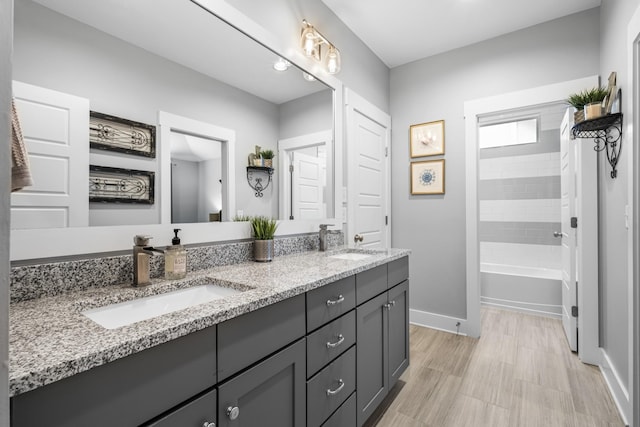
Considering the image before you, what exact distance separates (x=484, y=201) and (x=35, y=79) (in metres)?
4.54

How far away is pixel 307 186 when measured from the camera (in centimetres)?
216

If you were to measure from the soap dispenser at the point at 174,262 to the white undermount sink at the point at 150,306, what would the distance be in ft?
0.24

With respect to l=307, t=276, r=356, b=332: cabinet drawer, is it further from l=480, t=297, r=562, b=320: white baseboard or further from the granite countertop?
l=480, t=297, r=562, b=320: white baseboard

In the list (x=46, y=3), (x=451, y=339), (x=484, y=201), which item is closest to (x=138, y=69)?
(x=46, y=3)

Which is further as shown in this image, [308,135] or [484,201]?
[484,201]

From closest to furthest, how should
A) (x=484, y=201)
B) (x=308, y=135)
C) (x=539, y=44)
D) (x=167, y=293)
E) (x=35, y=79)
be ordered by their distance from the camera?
(x=35, y=79) → (x=167, y=293) → (x=308, y=135) → (x=539, y=44) → (x=484, y=201)

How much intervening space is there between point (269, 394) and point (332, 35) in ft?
7.92

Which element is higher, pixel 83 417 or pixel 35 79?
pixel 35 79

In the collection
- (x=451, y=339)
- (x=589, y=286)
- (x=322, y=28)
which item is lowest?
(x=451, y=339)

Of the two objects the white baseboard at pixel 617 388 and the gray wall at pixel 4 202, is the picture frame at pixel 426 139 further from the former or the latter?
the gray wall at pixel 4 202

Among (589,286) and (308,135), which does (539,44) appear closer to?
(589,286)

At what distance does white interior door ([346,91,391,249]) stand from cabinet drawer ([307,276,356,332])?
99 centimetres

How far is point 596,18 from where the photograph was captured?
235cm

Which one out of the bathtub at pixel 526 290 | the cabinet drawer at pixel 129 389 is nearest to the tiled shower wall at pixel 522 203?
the bathtub at pixel 526 290
